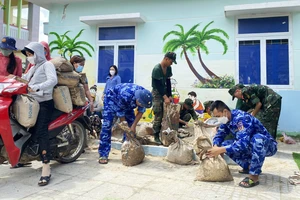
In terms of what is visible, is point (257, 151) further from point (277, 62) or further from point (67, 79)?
point (277, 62)

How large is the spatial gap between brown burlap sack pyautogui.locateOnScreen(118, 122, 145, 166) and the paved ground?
0.11 m

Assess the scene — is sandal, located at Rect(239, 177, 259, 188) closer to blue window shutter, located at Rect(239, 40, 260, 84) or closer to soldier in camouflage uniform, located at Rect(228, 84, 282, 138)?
soldier in camouflage uniform, located at Rect(228, 84, 282, 138)

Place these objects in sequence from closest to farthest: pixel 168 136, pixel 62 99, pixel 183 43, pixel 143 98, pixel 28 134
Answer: pixel 28 134, pixel 62 99, pixel 143 98, pixel 168 136, pixel 183 43

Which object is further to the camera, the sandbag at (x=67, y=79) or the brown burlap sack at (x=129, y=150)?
the brown burlap sack at (x=129, y=150)

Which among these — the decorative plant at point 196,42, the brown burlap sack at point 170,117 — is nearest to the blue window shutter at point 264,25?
the decorative plant at point 196,42

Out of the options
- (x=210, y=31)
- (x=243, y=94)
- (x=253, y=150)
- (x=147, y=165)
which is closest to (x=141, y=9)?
(x=210, y=31)

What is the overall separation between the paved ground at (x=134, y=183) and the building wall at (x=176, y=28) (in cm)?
292

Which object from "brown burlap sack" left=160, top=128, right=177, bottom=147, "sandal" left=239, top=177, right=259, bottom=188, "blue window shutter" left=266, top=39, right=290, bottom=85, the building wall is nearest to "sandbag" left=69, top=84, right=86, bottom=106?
"brown burlap sack" left=160, top=128, right=177, bottom=147

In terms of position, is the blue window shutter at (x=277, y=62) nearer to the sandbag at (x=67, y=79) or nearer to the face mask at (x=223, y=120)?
the face mask at (x=223, y=120)

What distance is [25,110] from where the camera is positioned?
285 cm

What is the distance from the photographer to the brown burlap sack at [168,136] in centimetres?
389

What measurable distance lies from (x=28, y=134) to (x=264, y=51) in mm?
5666

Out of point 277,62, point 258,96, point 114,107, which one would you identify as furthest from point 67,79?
point 277,62

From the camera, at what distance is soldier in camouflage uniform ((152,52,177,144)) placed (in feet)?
14.1
